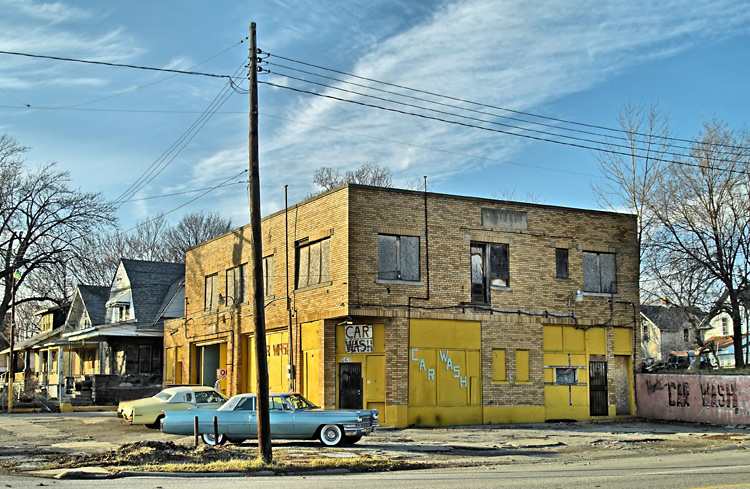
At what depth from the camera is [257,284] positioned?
53.7 ft

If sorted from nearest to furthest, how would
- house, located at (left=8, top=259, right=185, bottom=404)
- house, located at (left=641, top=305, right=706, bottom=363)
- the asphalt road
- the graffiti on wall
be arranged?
the asphalt road, the graffiti on wall, house, located at (left=8, top=259, right=185, bottom=404), house, located at (left=641, top=305, right=706, bottom=363)

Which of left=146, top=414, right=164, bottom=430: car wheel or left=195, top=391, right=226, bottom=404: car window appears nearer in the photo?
left=195, top=391, right=226, bottom=404: car window

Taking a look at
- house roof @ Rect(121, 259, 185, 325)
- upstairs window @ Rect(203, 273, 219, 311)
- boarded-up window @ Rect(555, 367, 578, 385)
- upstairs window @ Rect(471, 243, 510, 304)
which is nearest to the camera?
upstairs window @ Rect(471, 243, 510, 304)

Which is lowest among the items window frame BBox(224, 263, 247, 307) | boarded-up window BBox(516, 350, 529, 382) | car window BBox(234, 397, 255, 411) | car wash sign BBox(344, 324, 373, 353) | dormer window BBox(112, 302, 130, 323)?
car window BBox(234, 397, 255, 411)

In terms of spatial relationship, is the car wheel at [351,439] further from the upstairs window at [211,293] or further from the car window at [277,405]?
the upstairs window at [211,293]

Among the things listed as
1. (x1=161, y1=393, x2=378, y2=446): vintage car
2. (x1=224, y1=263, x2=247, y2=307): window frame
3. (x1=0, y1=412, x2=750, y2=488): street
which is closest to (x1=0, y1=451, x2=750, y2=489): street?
(x1=0, y1=412, x2=750, y2=488): street

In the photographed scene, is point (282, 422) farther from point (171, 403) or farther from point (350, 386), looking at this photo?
point (350, 386)

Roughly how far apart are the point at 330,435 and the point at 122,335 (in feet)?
93.1

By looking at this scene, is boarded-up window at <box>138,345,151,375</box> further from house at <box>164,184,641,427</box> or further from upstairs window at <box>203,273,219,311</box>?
house at <box>164,184,641,427</box>

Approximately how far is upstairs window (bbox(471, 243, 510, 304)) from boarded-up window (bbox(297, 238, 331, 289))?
5104 millimetres

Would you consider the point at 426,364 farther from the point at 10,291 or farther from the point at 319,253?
the point at 10,291

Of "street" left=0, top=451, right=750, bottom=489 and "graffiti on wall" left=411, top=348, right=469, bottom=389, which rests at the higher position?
"graffiti on wall" left=411, top=348, right=469, bottom=389

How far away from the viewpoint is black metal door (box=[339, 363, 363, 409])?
25688mm

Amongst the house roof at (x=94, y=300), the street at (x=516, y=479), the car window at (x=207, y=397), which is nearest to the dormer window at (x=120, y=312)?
the house roof at (x=94, y=300)
